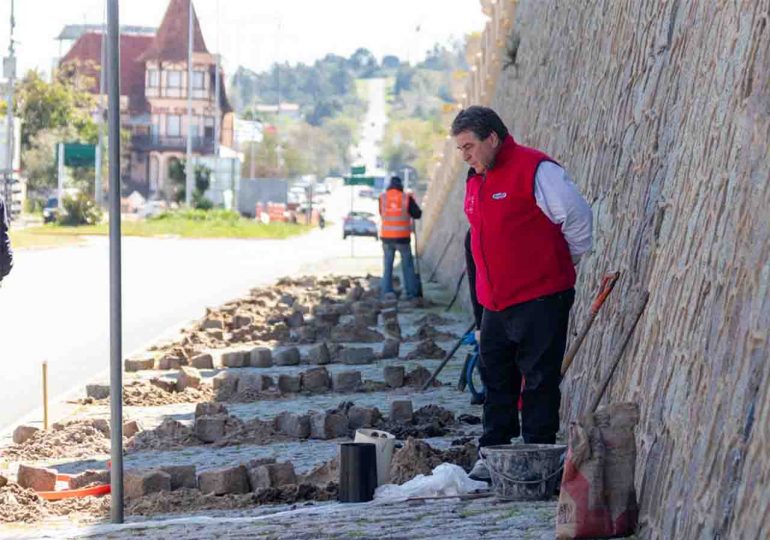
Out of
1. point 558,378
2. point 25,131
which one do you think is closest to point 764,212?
point 558,378

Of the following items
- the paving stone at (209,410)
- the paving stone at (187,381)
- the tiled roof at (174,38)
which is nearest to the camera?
the paving stone at (209,410)

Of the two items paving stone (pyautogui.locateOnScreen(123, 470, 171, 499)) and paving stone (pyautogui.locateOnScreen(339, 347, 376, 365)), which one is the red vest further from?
paving stone (pyautogui.locateOnScreen(339, 347, 376, 365))

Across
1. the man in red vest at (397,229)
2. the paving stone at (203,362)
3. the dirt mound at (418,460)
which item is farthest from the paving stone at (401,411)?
the man in red vest at (397,229)

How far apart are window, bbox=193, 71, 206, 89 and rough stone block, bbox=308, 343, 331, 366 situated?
98981mm

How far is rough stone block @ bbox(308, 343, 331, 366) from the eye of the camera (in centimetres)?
1555

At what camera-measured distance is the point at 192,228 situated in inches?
2554

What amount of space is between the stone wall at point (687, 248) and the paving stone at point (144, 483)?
2.41 meters

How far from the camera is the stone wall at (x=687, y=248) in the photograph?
5.47m

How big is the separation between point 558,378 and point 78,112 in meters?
86.3

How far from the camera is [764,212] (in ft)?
18.4

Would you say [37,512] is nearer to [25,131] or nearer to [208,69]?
[25,131]

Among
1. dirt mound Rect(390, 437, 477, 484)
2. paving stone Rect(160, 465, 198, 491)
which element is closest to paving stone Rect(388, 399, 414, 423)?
dirt mound Rect(390, 437, 477, 484)

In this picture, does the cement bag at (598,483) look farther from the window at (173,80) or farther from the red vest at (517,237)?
the window at (173,80)

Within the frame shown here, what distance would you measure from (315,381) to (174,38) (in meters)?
104
